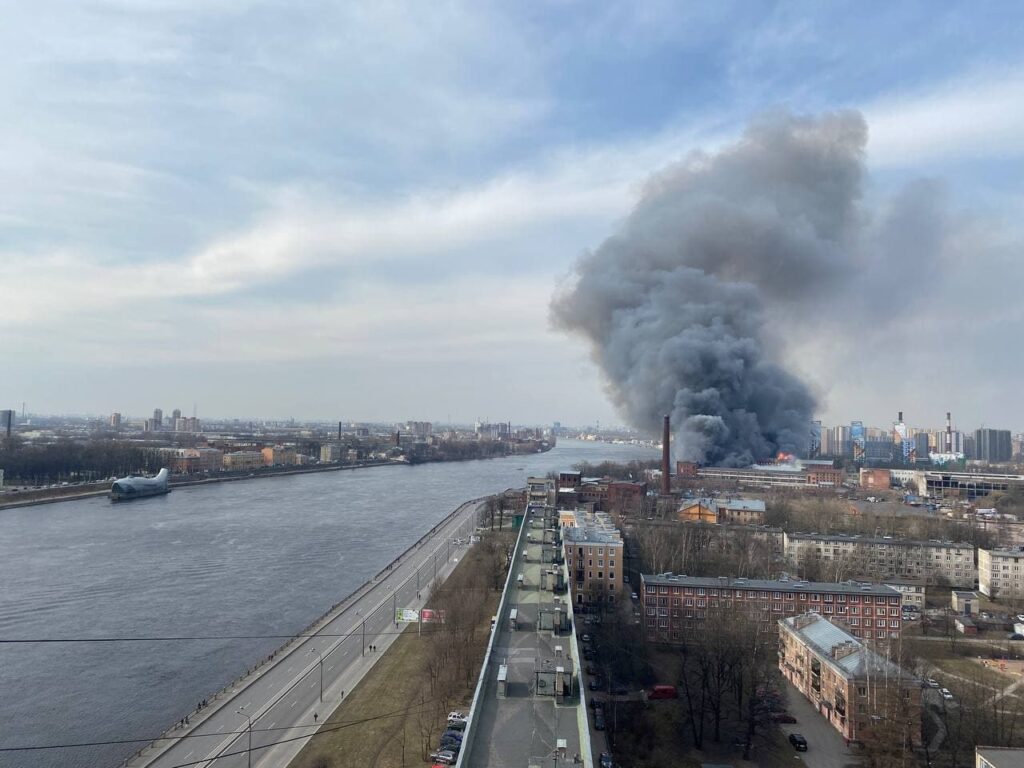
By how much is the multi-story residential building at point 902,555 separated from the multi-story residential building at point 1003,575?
745mm

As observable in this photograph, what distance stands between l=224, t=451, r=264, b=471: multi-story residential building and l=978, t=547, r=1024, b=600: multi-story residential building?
3746 centimetres

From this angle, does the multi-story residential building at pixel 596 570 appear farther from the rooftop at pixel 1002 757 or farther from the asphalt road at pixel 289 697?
the rooftop at pixel 1002 757

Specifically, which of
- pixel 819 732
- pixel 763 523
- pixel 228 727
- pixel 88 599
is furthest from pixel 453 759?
pixel 763 523

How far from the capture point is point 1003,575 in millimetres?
14828

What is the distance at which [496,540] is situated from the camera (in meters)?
18.3

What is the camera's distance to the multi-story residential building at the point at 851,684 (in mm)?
7285

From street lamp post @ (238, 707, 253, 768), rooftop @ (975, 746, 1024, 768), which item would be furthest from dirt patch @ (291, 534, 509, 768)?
rooftop @ (975, 746, 1024, 768)

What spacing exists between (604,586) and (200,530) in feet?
43.4

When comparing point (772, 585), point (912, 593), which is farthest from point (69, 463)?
point (912, 593)

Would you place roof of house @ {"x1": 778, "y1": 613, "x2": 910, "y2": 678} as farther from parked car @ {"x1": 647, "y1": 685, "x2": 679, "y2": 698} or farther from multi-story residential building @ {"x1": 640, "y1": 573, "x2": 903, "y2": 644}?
parked car @ {"x1": 647, "y1": 685, "x2": 679, "y2": 698}

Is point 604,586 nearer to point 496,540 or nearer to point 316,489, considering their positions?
point 496,540

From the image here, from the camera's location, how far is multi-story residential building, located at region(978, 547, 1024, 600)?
14741 millimetres

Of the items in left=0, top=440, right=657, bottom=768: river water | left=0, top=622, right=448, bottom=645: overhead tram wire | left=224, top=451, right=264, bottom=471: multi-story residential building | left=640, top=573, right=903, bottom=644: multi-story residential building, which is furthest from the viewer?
left=224, top=451, right=264, bottom=471: multi-story residential building

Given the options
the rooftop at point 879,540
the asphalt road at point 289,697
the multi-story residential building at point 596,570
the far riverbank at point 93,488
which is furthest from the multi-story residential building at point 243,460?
the rooftop at point 879,540
